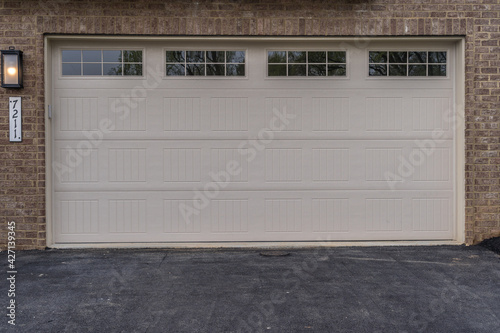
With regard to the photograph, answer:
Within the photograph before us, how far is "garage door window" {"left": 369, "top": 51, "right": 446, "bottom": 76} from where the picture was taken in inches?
224

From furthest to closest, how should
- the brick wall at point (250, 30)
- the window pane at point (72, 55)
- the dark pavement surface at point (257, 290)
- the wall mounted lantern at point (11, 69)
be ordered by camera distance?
the window pane at point (72, 55) < the brick wall at point (250, 30) < the wall mounted lantern at point (11, 69) < the dark pavement surface at point (257, 290)

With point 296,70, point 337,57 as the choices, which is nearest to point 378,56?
point 337,57

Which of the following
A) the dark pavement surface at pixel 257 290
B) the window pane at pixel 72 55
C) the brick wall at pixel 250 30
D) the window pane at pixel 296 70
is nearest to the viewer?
the dark pavement surface at pixel 257 290

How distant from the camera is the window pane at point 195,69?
5.63 meters

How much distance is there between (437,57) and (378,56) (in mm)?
879

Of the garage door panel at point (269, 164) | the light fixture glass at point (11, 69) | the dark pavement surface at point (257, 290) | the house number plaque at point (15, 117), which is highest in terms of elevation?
the light fixture glass at point (11, 69)

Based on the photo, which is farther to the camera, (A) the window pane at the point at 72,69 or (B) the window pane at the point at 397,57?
(B) the window pane at the point at 397,57

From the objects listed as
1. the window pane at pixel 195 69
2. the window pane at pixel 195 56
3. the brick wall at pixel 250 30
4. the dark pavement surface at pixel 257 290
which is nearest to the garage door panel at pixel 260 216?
the dark pavement surface at pixel 257 290

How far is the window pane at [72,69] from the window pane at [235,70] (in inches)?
84.1

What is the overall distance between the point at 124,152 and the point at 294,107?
8.40ft

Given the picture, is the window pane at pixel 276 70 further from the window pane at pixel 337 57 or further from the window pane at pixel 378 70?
the window pane at pixel 378 70

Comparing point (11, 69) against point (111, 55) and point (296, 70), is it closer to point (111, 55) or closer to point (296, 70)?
point (111, 55)

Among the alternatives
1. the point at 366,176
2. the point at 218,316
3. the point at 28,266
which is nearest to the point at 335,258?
the point at 366,176

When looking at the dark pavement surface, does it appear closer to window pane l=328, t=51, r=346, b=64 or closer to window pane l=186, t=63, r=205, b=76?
window pane l=186, t=63, r=205, b=76
